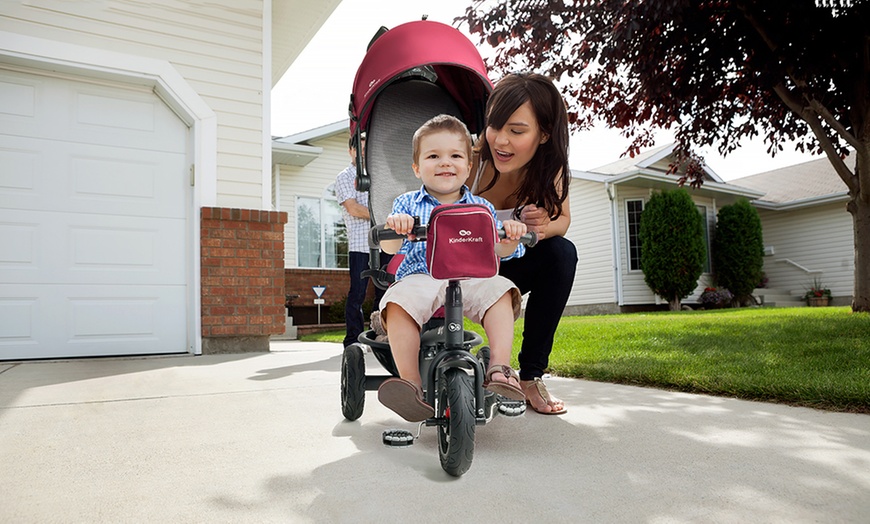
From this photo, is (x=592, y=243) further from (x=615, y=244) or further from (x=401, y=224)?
(x=401, y=224)

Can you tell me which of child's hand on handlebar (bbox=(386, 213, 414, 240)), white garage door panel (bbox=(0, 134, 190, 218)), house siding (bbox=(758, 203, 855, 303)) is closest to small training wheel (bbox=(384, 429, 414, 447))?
child's hand on handlebar (bbox=(386, 213, 414, 240))

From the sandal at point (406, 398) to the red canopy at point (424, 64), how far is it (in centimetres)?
121

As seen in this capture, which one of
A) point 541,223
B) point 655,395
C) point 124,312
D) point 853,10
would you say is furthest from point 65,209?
point 853,10

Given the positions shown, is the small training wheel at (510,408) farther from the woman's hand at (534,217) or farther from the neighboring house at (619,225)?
the neighboring house at (619,225)

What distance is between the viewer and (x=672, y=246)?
1376 centimetres

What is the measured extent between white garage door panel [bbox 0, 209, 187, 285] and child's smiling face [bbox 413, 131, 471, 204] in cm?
393

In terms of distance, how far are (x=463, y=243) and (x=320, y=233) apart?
1191cm

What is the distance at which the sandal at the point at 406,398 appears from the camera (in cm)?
180

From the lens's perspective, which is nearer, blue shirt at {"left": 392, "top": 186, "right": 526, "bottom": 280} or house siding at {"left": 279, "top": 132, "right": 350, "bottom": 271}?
blue shirt at {"left": 392, "top": 186, "right": 526, "bottom": 280}

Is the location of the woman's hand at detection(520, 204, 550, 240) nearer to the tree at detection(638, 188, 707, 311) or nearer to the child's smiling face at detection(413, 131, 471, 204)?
the child's smiling face at detection(413, 131, 471, 204)

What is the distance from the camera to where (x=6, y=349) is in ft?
15.1

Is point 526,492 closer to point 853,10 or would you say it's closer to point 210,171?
point 210,171

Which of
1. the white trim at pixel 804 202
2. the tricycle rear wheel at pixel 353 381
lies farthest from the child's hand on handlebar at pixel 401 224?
the white trim at pixel 804 202

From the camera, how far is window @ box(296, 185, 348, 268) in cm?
1314
